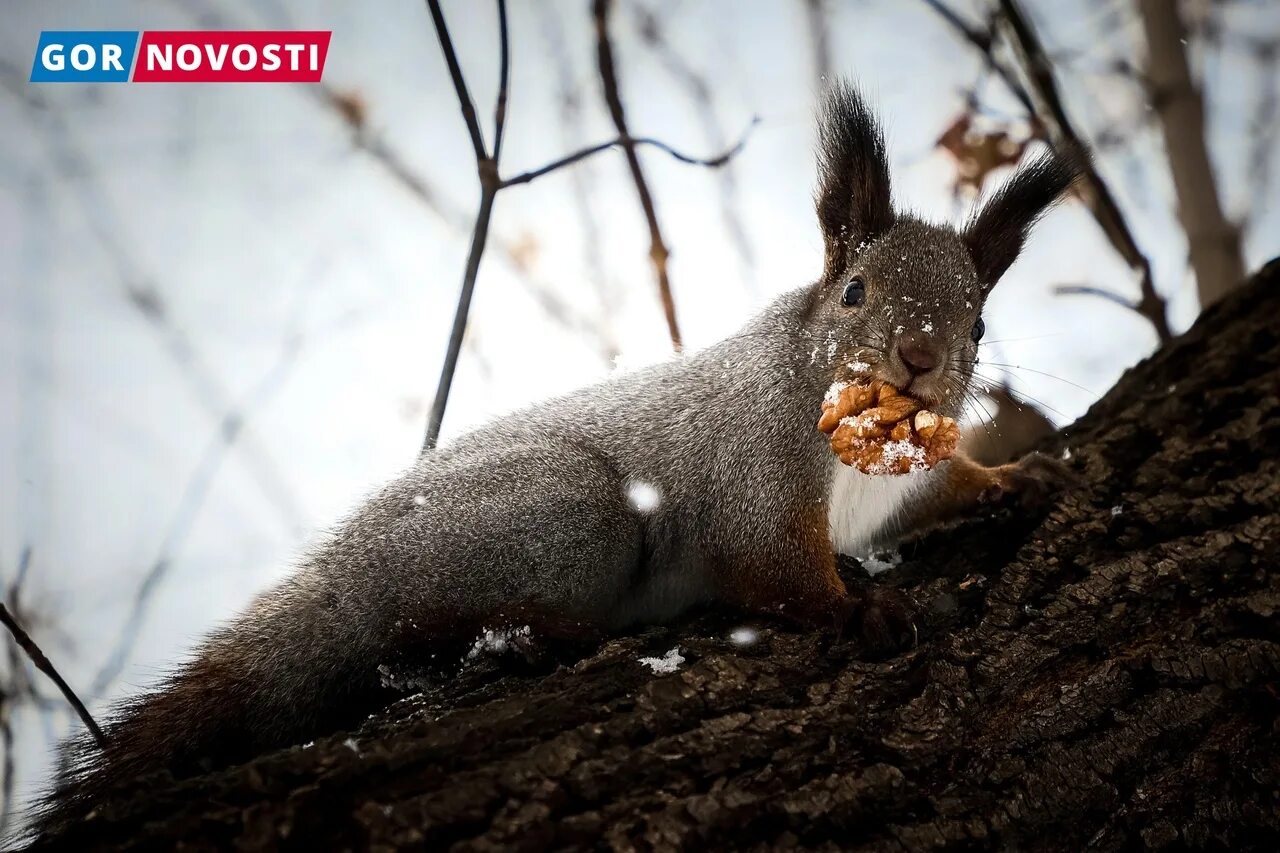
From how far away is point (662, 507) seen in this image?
2.30 metres

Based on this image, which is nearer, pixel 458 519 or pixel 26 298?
pixel 458 519

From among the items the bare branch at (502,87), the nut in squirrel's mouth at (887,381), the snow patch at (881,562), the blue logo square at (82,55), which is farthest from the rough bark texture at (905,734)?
the blue logo square at (82,55)

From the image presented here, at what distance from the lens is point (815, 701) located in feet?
5.24

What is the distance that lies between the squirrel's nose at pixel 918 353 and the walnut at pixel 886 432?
72 millimetres

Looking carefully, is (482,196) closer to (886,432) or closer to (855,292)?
(855,292)

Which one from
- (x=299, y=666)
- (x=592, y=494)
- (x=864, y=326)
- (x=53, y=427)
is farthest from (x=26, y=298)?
(x=864, y=326)

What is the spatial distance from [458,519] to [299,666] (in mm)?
447

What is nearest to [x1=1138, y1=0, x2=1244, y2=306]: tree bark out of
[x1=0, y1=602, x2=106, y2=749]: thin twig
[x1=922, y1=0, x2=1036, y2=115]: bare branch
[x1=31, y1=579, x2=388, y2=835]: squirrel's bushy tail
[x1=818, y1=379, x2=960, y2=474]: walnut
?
[x1=922, y1=0, x2=1036, y2=115]: bare branch

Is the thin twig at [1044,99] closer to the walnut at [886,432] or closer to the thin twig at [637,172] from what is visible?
the thin twig at [637,172]

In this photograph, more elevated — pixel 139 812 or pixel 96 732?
pixel 96 732

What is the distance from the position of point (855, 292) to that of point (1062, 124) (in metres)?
1.43

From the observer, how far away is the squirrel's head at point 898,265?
2016mm

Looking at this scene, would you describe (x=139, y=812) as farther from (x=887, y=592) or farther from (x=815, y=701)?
(x=887, y=592)

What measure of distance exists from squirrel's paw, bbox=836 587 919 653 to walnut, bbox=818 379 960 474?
0.29m
